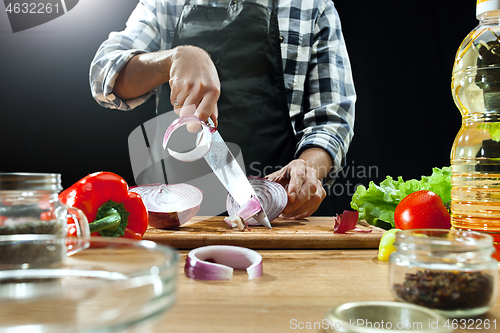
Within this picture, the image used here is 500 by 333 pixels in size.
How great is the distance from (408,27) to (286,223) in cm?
251

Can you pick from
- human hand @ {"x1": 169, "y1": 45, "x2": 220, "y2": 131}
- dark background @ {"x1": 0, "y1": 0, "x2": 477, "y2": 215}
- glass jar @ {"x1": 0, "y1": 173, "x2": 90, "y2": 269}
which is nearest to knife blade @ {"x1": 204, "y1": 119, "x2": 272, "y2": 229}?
human hand @ {"x1": 169, "y1": 45, "x2": 220, "y2": 131}

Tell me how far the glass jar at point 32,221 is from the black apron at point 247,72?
1.48m

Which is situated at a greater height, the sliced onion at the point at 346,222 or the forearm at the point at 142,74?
the forearm at the point at 142,74

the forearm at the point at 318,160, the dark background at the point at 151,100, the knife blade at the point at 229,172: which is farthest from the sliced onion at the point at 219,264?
the dark background at the point at 151,100

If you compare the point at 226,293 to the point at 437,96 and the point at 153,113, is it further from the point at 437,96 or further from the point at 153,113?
the point at 437,96

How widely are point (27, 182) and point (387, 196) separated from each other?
118 centimetres

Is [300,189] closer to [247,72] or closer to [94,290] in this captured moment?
[247,72]

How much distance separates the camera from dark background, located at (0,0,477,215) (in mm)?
3088

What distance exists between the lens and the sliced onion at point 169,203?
1235 mm

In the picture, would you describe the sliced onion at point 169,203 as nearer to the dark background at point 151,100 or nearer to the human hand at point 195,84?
the human hand at point 195,84

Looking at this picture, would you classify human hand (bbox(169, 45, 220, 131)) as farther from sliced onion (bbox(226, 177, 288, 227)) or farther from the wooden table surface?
the wooden table surface

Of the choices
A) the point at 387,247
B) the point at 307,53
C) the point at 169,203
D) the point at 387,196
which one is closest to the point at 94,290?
the point at 387,247

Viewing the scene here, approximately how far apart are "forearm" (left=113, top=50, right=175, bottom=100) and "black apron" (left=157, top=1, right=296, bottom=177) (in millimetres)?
351

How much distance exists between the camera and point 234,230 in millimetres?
1220
